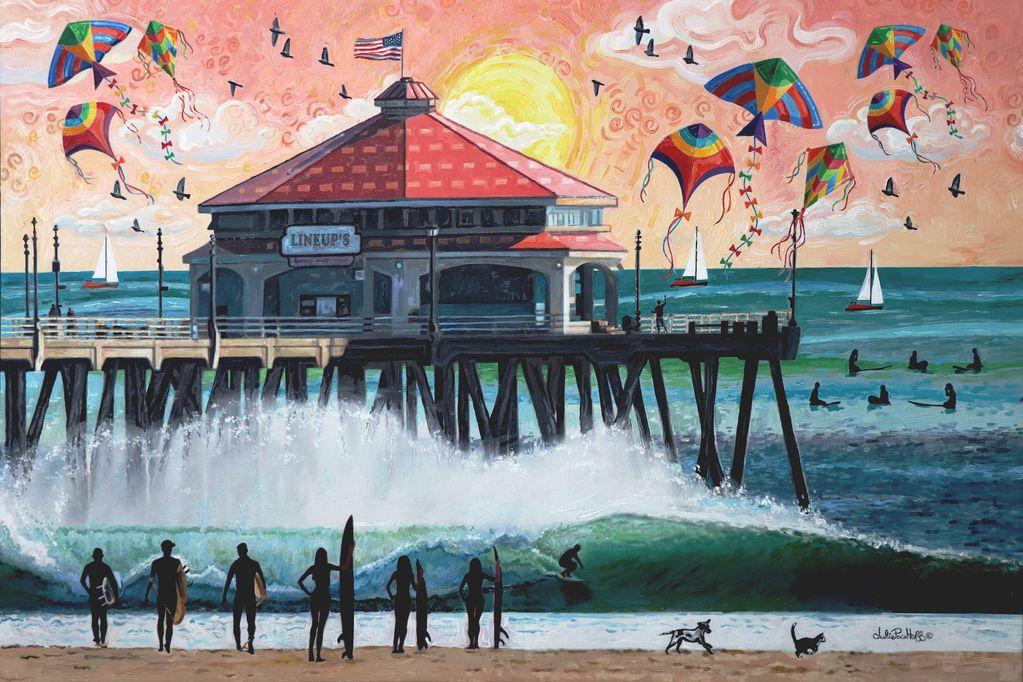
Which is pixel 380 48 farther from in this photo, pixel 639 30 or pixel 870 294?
pixel 870 294

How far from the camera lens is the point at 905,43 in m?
11.5

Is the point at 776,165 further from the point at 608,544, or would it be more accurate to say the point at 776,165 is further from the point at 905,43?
the point at 608,544

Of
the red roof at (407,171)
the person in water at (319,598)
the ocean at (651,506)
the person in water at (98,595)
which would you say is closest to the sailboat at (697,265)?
the ocean at (651,506)

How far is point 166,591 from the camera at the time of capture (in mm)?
10680

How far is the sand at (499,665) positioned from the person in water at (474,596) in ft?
0.52

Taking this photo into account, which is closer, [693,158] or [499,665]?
[499,665]

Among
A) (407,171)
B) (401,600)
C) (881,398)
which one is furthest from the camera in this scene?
(407,171)

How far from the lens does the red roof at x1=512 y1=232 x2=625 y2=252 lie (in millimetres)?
12016

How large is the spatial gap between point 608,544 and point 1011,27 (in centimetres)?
582

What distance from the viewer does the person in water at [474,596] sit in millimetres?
10617

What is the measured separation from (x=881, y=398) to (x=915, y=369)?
807 millimetres

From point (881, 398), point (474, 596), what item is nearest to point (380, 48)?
point (474, 596)

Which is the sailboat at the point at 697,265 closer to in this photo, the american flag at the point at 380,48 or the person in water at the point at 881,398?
the person in water at the point at 881,398

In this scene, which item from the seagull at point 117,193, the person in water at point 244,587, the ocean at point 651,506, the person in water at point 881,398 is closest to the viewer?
the person in water at point 244,587
